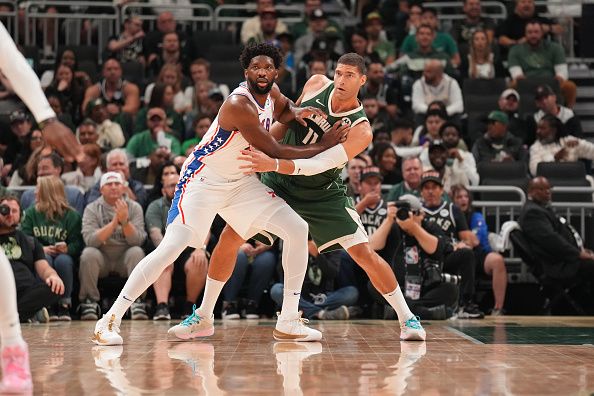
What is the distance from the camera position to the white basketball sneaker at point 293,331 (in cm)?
677

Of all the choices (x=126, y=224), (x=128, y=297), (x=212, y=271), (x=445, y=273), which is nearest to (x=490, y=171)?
(x=445, y=273)

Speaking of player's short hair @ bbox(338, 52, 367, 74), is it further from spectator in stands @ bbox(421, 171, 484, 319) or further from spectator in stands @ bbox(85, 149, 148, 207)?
spectator in stands @ bbox(85, 149, 148, 207)

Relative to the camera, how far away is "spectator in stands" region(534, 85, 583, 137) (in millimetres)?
12453

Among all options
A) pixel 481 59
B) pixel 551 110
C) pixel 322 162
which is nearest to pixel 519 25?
pixel 481 59

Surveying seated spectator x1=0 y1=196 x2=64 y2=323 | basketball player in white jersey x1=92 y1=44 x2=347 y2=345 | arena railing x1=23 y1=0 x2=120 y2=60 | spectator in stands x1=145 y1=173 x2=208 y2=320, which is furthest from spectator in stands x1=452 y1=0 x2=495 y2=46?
basketball player in white jersey x1=92 y1=44 x2=347 y2=345

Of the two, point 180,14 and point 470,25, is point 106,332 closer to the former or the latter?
point 180,14

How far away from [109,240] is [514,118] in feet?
17.3

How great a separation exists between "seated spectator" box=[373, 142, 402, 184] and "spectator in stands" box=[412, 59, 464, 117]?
183cm

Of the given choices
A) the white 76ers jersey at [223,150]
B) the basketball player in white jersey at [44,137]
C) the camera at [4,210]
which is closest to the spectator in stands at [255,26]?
the camera at [4,210]

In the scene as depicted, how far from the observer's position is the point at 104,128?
1188cm

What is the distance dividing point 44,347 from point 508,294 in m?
5.45

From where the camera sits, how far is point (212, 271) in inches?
273

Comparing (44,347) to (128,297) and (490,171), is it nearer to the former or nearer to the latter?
(128,297)

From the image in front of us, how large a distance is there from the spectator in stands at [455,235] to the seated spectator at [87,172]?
3.27 meters
